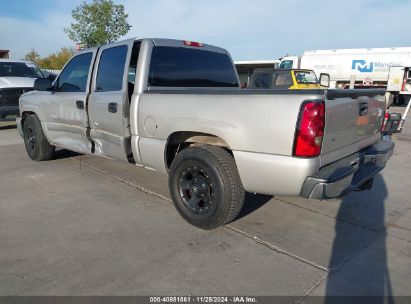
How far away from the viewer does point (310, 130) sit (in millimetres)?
2678

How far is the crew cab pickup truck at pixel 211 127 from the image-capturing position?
109 inches

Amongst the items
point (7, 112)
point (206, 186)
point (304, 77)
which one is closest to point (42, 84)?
point (206, 186)

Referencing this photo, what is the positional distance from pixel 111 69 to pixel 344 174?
297cm

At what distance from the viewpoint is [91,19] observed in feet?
77.8

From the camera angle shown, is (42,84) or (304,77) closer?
(42,84)

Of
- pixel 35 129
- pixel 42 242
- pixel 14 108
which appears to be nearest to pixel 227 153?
pixel 42 242

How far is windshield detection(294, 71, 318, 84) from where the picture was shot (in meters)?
12.6

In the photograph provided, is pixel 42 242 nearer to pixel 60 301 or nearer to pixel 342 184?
pixel 60 301

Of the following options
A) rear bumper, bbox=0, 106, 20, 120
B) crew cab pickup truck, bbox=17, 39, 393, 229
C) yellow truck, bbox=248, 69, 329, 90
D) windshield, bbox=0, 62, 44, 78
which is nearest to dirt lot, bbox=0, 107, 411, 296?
crew cab pickup truck, bbox=17, 39, 393, 229

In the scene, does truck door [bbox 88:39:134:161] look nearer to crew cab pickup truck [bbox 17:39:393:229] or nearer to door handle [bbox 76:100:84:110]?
crew cab pickup truck [bbox 17:39:393:229]

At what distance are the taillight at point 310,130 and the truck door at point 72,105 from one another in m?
3.06

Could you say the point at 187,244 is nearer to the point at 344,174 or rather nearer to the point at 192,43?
the point at 344,174

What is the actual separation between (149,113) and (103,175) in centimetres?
200

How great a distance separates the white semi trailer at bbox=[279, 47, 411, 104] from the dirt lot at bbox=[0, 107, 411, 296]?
60.9 feet
